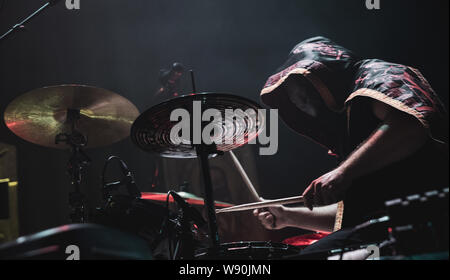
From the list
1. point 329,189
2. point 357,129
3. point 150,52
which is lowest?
point 329,189

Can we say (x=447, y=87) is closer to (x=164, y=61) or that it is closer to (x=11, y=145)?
(x=164, y=61)

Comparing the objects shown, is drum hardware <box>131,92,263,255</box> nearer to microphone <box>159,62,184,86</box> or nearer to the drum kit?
the drum kit

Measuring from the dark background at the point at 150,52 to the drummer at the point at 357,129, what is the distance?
1.00 metres

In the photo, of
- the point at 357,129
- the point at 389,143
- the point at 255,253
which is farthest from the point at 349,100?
the point at 255,253

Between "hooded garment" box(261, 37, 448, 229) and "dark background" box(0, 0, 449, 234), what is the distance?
0.98 meters

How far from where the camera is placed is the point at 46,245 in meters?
0.44

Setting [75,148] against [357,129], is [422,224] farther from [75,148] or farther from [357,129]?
[75,148]

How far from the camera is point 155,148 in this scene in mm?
1446

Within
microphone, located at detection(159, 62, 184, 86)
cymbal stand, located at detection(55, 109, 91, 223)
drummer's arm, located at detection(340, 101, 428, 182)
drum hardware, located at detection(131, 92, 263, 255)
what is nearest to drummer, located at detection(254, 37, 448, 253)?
drummer's arm, located at detection(340, 101, 428, 182)

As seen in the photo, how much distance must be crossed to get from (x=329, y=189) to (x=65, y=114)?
1.70m

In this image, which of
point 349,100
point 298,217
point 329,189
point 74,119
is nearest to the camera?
point 329,189

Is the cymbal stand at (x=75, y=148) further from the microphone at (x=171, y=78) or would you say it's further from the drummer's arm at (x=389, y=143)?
the drummer's arm at (x=389, y=143)

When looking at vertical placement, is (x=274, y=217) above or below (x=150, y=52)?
below

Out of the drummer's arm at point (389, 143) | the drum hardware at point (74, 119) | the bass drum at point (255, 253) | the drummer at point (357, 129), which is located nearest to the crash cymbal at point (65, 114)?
the drum hardware at point (74, 119)
